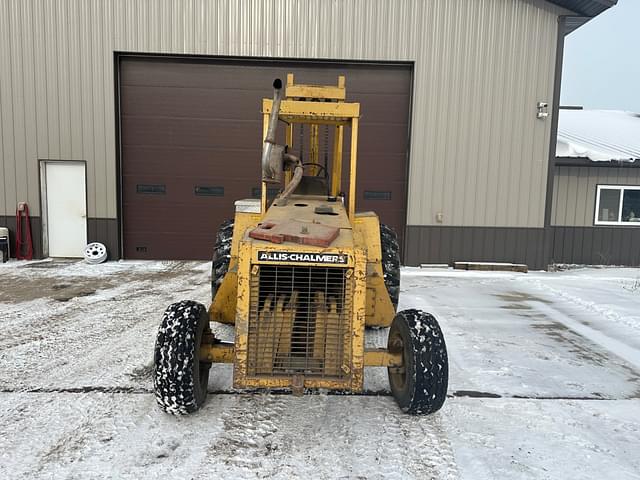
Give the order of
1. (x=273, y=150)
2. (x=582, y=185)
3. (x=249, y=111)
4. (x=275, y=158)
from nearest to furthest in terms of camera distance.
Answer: (x=273, y=150) < (x=275, y=158) < (x=249, y=111) < (x=582, y=185)

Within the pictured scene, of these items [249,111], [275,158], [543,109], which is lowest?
[275,158]

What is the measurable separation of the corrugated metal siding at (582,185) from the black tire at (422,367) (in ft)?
29.2

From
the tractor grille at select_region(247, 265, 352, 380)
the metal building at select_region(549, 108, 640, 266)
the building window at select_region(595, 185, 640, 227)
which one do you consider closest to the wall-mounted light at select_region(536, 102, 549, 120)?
the metal building at select_region(549, 108, 640, 266)

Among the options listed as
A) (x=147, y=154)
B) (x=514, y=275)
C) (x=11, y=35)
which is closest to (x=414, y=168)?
(x=514, y=275)

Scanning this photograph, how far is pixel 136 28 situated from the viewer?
10055 millimetres

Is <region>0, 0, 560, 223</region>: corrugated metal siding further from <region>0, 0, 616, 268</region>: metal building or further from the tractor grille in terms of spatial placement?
the tractor grille

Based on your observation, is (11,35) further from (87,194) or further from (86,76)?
(87,194)

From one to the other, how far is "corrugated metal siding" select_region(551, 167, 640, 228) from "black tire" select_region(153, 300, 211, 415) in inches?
390

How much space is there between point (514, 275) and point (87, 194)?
8.87 metres

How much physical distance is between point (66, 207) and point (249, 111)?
4313 mm

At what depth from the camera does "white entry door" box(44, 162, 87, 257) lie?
1034cm

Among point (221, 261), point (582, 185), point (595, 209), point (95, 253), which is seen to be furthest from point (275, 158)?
point (595, 209)

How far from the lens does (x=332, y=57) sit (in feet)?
33.5

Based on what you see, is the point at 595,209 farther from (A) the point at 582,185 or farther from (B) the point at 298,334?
(B) the point at 298,334
